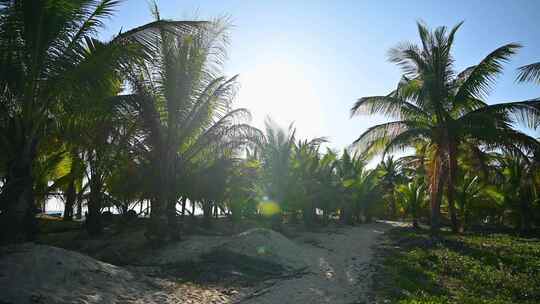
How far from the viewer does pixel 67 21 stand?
8.02 m

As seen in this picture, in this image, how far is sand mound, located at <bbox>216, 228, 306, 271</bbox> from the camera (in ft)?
33.2

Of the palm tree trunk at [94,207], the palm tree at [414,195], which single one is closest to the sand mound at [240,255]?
the palm tree trunk at [94,207]

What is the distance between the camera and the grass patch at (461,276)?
659 centimetres

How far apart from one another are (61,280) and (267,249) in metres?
6.16

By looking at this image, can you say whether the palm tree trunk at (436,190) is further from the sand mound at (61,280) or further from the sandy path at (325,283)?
the sand mound at (61,280)

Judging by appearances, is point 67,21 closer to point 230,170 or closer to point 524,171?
point 230,170

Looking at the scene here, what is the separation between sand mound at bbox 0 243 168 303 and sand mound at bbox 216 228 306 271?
12.3 ft

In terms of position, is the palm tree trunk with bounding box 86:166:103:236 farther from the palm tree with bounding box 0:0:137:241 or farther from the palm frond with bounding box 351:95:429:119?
the palm frond with bounding box 351:95:429:119

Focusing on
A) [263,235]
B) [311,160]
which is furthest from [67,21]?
[311,160]

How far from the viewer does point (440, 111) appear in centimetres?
1406

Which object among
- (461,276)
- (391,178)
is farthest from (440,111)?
(391,178)

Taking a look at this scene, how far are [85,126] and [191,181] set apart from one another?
928 cm

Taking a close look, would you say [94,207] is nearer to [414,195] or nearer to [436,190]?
[436,190]

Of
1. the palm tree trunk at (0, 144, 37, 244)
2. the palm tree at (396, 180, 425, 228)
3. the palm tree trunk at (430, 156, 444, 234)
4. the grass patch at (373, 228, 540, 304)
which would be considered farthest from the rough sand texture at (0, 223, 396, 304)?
the palm tree at (396, 180, 425, 228)
